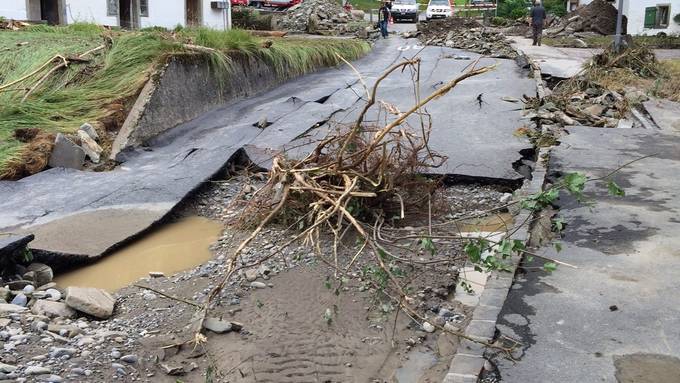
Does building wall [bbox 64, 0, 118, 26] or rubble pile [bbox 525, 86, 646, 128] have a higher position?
building wall [bbox 64, 0, 118, 26]

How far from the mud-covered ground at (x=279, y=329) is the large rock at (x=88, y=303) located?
8 centimetres

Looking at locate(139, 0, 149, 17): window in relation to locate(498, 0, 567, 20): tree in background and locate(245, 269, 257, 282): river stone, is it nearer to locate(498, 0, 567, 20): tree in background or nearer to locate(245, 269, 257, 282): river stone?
locate(245, 269, 257, 282): river stone

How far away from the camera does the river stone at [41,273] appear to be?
4566 mm

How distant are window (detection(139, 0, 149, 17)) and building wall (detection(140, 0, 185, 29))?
0.11 metres

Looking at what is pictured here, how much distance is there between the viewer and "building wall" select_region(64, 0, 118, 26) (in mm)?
20219

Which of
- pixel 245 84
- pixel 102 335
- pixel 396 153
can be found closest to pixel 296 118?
pixel 245 84

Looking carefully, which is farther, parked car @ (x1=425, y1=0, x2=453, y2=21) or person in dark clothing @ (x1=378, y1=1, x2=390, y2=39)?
parked car @ (x1=425, y1=0, x2=453, y2=21)

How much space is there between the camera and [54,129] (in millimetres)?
7598

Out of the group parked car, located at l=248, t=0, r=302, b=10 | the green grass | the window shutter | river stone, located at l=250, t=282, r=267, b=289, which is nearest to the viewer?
river stone, located at l=250, t=282, r=267, b=289

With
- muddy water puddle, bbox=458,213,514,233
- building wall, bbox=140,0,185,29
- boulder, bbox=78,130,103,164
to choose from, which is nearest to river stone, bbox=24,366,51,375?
muddy water puddle, bbox=458,213,514,233

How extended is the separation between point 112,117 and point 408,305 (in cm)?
568

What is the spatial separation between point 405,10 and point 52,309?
99.6 feet

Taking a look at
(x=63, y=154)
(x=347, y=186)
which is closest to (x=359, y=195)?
(x=347, y=186)

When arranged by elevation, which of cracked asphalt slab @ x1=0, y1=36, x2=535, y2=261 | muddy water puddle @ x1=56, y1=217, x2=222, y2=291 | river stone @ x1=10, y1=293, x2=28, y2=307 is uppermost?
cracked asphalt slab @ x1=0, y1=36, x2=535, y2=261
